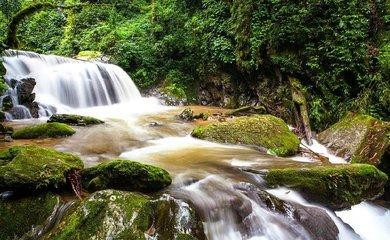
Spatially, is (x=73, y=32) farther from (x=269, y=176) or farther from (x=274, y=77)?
(x=269, y=176)

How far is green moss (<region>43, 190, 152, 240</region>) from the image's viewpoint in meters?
3.89

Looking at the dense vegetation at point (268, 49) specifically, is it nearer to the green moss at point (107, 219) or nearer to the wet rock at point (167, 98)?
the wet rock at point (167, 98)

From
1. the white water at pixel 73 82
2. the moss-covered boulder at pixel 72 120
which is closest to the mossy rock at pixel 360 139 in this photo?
the moss-covered boulder at pixel 72 120

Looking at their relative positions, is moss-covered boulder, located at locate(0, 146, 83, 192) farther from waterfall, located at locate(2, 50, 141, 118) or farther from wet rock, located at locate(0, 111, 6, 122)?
waterfall, located at locate(2, 50, 141, 118)

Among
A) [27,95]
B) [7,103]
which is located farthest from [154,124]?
[7,103]

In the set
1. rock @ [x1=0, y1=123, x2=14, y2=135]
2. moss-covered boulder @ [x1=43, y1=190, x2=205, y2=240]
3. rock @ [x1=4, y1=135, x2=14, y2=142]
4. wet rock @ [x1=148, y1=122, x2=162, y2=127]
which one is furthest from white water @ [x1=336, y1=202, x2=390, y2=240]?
rock @ [x1=0, y1=123, x2=14, y2=135]

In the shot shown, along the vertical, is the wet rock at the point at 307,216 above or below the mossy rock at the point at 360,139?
below

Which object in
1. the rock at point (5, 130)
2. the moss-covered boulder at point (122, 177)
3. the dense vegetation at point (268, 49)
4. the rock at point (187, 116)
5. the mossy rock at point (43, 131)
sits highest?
the dense vegetation at point (268, 49)

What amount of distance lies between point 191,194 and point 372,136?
16.0 ft

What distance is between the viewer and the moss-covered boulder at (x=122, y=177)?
496 cm

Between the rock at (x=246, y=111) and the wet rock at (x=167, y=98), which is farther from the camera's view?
the wet rock at (x=167, y=98)

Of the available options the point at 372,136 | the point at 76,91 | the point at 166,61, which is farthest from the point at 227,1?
the point at 372,136

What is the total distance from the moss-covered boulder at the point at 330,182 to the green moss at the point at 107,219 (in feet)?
7.73

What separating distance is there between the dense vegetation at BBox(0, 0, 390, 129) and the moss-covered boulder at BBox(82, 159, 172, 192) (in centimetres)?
668
